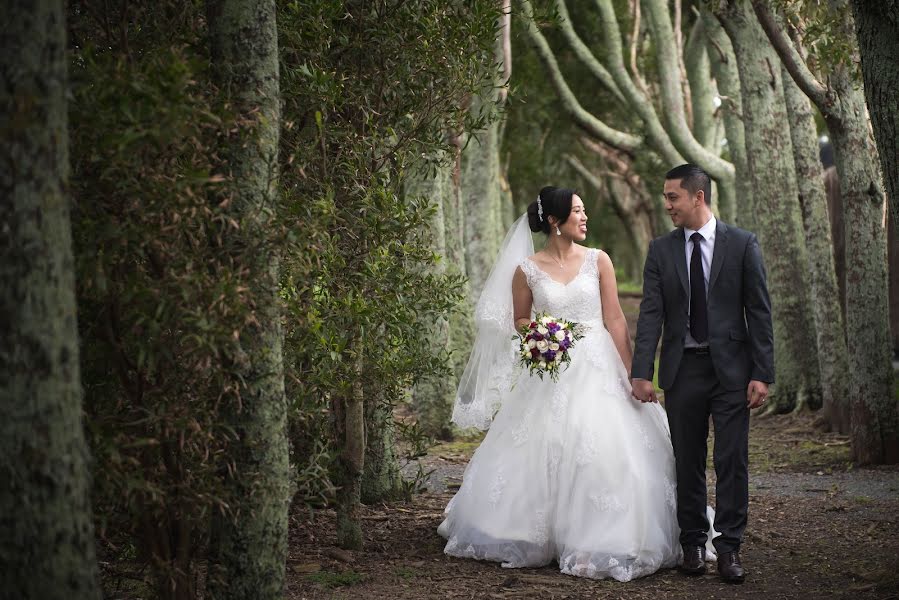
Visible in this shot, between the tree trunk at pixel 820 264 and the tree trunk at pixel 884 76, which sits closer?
the tree trunk at pixel 884 76

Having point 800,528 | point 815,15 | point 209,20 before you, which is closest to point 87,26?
point 209,20

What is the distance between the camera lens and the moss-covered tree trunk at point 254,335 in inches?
176

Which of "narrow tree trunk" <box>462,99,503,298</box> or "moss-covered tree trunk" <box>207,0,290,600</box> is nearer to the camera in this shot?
"moss-covered tree trunk" <box>207,0,290,600</box>

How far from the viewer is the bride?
622 centimetres

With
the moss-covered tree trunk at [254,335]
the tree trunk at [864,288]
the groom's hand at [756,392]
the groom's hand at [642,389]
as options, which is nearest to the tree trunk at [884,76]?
the groom's hand at [756,392]

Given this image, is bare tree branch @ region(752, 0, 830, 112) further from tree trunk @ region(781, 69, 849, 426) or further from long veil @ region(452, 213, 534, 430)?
long veil @ region(452, 213, 534, 430)

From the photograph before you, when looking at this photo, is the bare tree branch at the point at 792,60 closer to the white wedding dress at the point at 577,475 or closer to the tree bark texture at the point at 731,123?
the white wedding dress at the point at 577,475

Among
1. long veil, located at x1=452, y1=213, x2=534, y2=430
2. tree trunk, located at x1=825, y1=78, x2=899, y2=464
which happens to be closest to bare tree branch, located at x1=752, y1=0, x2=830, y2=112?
tree trunk, located at x1=825, y1=78, x2=899, y2=464

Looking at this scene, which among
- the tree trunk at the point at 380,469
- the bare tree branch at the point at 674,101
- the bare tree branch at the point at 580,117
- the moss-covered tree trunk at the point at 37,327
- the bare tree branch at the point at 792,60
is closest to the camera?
the moss-covered tree trunk at the point at 37,327

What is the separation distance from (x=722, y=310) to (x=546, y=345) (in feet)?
3.63

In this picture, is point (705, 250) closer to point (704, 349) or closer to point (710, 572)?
point (704, 349)

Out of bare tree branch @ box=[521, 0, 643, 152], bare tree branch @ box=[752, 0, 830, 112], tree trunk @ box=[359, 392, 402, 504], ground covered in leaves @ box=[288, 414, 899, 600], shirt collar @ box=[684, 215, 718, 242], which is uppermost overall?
bare tree branch @ box=[521, 0, 643, 152]

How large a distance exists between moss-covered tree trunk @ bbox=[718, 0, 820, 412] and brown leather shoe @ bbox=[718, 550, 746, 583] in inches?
264

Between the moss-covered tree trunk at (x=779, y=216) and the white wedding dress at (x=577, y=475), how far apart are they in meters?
5.75
